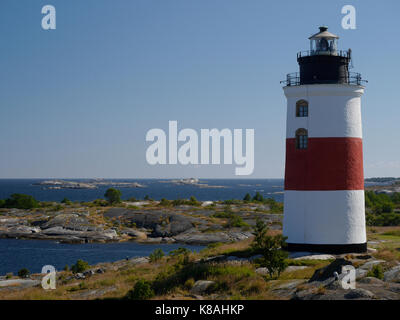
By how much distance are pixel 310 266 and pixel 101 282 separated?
1041 cm

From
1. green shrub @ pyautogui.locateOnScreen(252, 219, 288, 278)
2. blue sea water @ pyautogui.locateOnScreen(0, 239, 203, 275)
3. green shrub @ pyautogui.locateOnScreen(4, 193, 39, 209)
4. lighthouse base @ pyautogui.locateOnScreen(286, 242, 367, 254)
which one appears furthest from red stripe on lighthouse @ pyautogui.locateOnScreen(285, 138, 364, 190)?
green shrub @ pyautogui.locateOnScreen(4, 193, 39, 209)

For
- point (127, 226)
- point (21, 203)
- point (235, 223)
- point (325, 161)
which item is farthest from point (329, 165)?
point (21, 203)

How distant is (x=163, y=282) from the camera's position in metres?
23.0

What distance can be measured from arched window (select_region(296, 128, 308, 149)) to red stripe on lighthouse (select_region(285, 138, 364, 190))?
242 millimetres

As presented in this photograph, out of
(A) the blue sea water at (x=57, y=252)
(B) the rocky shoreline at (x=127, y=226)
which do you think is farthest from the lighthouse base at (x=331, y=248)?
(B) the rocky shoreline at (x=127, y=226)

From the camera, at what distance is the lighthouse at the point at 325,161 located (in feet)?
89.0

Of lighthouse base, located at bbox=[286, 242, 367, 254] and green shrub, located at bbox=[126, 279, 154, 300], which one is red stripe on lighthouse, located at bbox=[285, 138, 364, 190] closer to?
A: lighthouse base, located at bbox=[286, 242, 367, 254]

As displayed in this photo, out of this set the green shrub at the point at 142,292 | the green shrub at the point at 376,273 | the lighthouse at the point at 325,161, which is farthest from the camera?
the lighthouse at the point at 325,161

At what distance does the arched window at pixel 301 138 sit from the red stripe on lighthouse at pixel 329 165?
0.80 ft

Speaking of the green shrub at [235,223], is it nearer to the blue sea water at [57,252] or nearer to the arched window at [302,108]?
the blue sea water at [57,252]

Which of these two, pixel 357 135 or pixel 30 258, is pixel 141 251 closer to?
pixel 30 258

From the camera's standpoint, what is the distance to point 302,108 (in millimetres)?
28016

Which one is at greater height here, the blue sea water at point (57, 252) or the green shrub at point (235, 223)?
the green shrub at point (235, 223)
